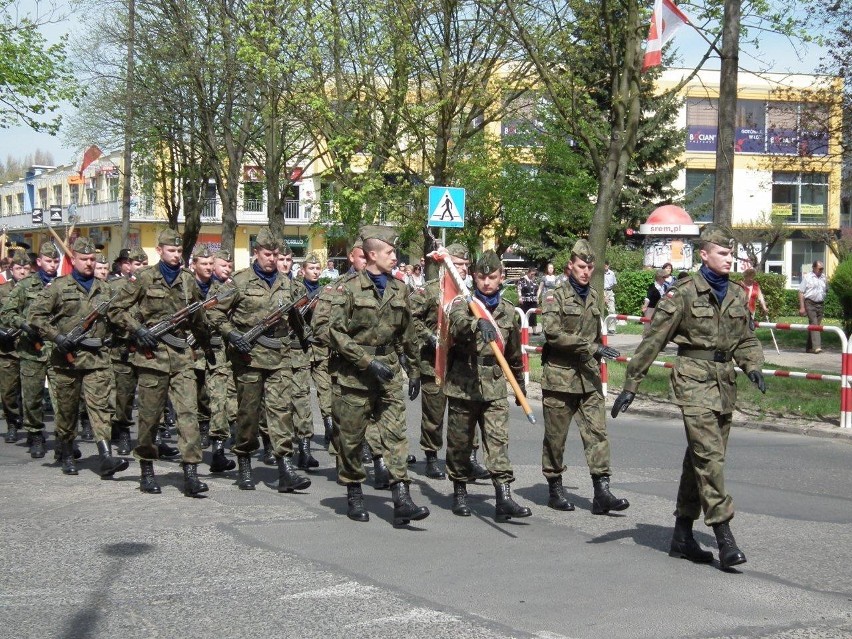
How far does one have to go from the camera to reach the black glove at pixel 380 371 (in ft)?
25.8

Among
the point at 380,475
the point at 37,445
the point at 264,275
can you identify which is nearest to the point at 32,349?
the point at 37,445

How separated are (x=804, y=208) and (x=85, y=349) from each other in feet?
197

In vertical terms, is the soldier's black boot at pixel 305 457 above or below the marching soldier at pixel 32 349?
below

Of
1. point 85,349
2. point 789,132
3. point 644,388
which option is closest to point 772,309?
point 789,132

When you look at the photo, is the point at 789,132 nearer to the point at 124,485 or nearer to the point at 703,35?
the point at 703,35

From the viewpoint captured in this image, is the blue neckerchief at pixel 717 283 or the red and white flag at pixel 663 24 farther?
the red and white flag at pixel 663 24

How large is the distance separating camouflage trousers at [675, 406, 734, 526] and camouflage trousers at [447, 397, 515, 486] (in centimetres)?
154

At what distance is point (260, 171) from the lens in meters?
36.2

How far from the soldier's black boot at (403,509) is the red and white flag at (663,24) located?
33.3ft

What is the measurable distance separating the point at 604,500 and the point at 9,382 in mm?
7415

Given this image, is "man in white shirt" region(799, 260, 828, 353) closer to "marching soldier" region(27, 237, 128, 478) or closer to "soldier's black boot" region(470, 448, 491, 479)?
"soldier's black boot" region(470, 448, 491, 479)

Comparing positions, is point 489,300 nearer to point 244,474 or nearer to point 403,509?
point 403,509

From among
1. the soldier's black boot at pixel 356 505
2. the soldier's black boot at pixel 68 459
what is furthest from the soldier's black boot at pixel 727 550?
the soldier's black boot at pixel 68 459

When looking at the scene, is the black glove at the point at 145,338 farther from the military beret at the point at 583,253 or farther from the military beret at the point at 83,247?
the military beret at the point at 583,253
